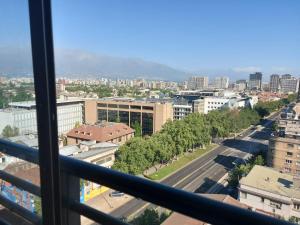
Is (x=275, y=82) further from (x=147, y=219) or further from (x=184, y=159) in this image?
(x=147, y=219)

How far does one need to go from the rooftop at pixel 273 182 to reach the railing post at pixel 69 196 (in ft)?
2.29

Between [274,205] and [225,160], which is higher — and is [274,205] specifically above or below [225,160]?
above

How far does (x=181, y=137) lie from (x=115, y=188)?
4.74 feet

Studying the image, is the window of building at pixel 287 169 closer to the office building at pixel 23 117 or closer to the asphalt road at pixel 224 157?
the asphalt road at pixel 224 157

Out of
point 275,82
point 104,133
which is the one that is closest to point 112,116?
point 104,133

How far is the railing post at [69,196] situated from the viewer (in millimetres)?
706

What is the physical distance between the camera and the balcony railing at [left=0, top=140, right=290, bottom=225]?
41 cm

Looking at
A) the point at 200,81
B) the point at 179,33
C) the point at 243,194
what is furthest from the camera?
the point at 200,81

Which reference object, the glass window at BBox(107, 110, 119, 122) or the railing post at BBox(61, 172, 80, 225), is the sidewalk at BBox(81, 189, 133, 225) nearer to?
the railing post at BBox(61, 172, 80, 225)

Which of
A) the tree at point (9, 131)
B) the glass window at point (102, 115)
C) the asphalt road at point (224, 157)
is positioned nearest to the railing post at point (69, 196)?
the tree at point (9, 131)

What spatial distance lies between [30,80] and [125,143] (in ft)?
4.03

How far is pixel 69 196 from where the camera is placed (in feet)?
2.35

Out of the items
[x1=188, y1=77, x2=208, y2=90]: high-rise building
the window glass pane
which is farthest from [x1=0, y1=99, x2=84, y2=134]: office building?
[x1=188, y1=77, x2=208, y2=90]: high-rise building

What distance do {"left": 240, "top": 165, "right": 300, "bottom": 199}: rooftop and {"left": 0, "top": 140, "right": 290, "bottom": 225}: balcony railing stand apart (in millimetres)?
668
